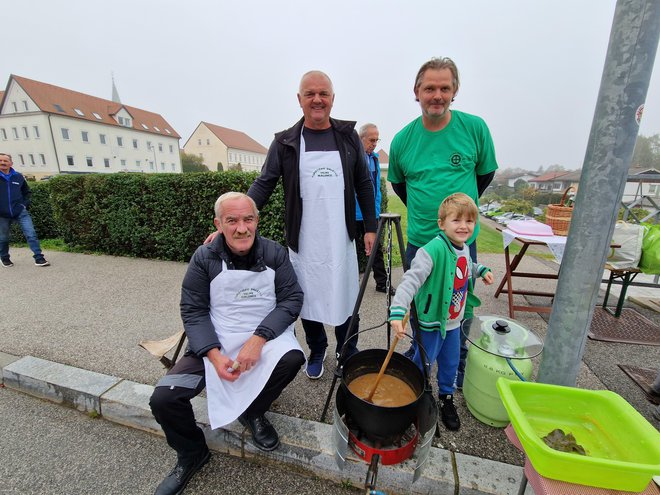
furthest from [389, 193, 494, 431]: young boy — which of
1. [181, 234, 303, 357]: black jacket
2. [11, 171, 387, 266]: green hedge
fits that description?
[11, 171, 387, 266]: green hedge

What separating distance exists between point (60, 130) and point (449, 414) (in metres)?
47.5

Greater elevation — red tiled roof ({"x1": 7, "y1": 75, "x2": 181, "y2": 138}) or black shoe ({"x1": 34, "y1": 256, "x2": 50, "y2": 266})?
red tiled roof ({"x1": 7, "y1": 75, "x2": 181, "y2": 138})

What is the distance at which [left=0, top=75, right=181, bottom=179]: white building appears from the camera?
112 feet

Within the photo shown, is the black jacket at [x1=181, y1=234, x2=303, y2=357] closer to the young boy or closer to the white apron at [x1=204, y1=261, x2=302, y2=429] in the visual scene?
the white apron at [x1=204, y1=261, x2=302, y2=429]

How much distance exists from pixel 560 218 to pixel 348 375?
3427mm

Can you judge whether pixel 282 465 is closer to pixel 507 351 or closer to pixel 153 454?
pixel 153 454

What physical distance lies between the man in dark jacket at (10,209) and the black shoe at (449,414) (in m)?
7.23

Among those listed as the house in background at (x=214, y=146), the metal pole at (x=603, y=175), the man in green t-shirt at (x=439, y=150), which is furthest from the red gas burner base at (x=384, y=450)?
the house in background at (x=214, y=146)

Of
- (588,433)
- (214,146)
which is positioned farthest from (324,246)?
(214,146)

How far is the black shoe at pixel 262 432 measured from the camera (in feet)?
6.57

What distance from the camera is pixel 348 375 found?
6.44ft

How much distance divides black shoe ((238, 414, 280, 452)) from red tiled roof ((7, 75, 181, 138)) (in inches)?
1809

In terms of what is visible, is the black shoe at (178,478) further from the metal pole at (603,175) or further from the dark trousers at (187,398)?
the metal pole at (603,175)

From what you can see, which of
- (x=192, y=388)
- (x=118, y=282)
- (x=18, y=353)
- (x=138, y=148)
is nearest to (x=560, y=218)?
(x=192, y=388)
